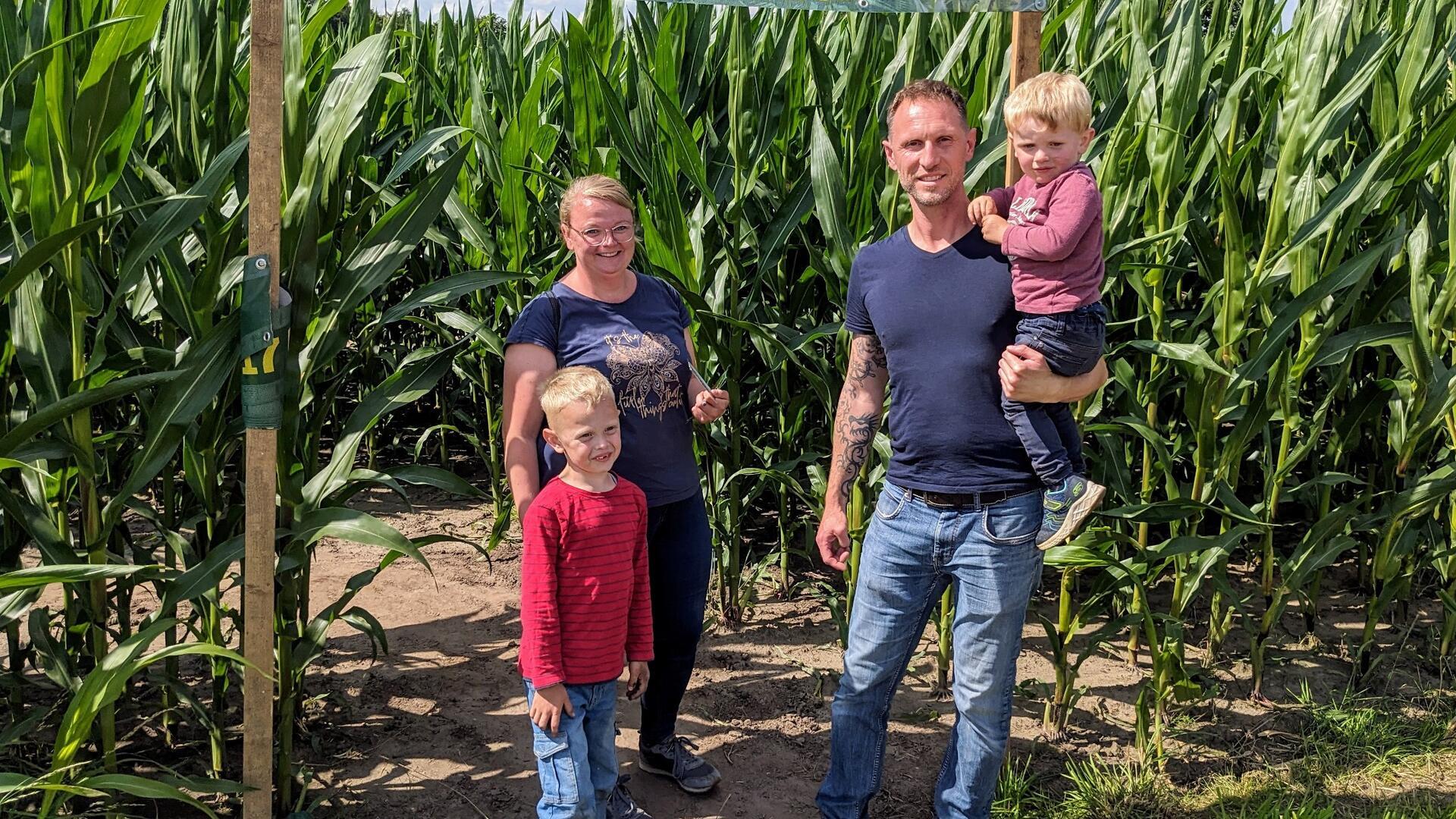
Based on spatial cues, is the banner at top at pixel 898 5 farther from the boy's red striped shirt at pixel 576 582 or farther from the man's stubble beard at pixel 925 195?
the boy's red striped shirt at pixel 576 582

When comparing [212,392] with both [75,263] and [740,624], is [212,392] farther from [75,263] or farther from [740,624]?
[740,624]

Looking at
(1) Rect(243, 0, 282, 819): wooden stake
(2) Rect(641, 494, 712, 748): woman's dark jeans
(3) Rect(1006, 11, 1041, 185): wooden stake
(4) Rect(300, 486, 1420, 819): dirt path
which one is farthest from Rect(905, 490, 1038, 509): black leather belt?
(1) Rect(243, 0, 282, 819): wooden stake

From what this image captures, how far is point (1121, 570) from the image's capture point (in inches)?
116

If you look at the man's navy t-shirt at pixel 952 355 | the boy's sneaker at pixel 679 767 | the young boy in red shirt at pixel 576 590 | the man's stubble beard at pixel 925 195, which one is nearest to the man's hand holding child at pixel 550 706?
the young boy in red shirt at pixel 576 590

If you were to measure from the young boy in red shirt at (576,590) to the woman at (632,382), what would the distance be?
0.11 m

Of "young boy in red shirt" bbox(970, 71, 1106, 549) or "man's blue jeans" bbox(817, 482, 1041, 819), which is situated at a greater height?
"young boy in red shirt" bbox(970, 71, 1106, 549)

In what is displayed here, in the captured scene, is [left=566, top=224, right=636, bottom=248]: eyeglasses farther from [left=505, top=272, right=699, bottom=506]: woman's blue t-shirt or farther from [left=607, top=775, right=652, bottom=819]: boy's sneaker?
[left=607, top=775, right=652, bottom=819]: boy's sneaker

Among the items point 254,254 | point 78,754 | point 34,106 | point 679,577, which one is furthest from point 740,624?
point 34,106

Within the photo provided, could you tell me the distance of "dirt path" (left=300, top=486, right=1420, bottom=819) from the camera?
295 cm

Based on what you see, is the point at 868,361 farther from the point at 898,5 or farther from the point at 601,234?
the point at 898,5

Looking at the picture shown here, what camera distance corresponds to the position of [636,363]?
2586 millimetres

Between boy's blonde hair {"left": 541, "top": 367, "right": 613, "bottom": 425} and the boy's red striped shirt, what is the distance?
0.56 feet

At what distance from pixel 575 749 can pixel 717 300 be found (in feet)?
5.64

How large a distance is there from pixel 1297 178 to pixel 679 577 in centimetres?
185
